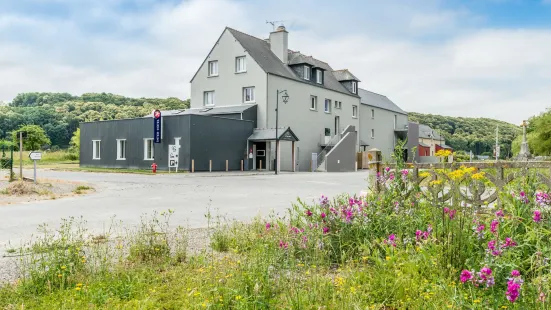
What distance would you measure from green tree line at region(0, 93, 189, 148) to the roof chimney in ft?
103

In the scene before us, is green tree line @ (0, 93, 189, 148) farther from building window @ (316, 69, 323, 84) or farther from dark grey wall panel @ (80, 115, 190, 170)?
building window @ (316, 69, 323, 84)

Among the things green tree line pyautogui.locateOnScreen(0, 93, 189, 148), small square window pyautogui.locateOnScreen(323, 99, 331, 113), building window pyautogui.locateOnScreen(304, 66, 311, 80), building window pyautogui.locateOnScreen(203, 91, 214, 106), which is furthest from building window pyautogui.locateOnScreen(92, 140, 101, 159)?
green tree line pyautogui.locateOnScreen(0, 93, 189, 148)

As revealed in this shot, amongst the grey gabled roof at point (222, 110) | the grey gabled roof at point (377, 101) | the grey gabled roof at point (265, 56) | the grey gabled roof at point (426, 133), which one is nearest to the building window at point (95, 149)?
the grey gabled roof at point (222, 110)

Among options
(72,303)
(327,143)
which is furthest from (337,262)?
(327,143)

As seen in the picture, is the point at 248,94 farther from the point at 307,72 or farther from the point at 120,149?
the point at 120,149

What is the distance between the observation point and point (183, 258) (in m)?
5.03

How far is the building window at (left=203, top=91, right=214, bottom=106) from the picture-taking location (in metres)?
38.4

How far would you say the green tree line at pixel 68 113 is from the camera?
6832 cm

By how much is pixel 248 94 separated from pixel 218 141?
648cm

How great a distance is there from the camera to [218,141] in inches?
1264

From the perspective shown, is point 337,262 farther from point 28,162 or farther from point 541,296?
point 28,162

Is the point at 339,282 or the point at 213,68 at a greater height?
the point at 213,68

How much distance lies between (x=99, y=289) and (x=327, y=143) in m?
38.2

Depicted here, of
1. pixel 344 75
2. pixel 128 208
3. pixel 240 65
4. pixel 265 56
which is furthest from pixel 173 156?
pixel 344 75
